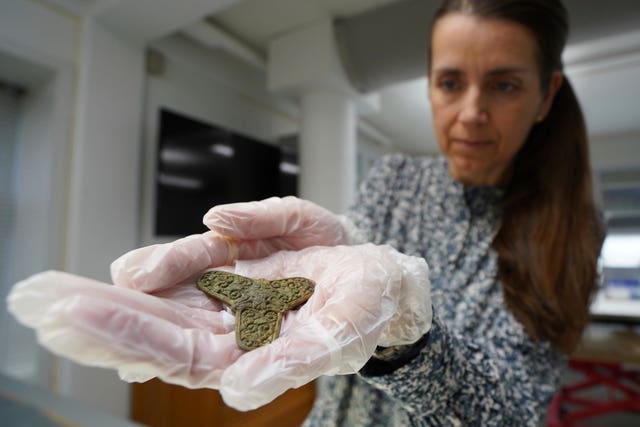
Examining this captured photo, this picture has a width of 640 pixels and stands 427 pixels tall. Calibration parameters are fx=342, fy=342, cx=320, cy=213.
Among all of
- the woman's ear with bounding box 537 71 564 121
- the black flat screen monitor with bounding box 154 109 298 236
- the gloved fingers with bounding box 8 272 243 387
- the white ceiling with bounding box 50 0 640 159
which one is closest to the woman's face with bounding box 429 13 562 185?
the woman's ear with bounding box 537 71 564 121

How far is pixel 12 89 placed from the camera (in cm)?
59

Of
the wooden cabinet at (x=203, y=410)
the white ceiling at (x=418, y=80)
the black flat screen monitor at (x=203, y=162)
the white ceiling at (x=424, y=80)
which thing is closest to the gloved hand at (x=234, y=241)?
the wooden cabinet at (x=203, y=410)

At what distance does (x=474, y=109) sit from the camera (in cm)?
62

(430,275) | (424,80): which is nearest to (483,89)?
(430,275)

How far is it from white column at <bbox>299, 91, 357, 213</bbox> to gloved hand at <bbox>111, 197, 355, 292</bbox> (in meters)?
1.29

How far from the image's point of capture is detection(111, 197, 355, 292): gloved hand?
313mm

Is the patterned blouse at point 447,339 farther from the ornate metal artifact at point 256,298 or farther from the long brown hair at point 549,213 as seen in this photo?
the ornate metal artifact at point 256,298

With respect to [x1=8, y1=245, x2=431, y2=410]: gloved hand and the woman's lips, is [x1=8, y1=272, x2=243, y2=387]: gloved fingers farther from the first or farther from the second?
the woman's lips

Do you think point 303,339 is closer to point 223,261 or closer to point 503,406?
point 223,261

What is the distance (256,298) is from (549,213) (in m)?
0.64

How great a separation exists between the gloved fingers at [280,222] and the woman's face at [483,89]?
353 millimetres

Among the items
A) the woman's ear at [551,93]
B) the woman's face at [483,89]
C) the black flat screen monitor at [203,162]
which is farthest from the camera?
the black flat screen monitor at [203,162]

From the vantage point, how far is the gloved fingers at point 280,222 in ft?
1.21

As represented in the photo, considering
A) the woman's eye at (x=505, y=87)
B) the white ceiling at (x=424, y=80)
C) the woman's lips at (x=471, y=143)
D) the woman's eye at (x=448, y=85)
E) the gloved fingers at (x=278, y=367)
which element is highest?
the white ceiling at (x=424, y=80)
